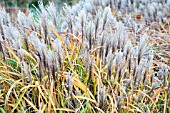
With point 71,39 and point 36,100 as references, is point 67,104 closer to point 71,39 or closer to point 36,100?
point 36,100

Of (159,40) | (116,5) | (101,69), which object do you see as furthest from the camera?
(116,5)

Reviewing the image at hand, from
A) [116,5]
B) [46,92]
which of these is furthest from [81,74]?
[116,5]

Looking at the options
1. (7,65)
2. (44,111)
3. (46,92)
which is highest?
(7,65)

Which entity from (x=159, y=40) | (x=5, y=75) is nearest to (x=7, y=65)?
(x=5, y=75)

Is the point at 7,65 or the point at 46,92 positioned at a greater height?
the point at 7,65

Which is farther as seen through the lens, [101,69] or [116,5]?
[116,5]

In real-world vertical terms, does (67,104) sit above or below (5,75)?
below

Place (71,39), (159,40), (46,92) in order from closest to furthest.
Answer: (46,92)
(71,39)
(159,40)

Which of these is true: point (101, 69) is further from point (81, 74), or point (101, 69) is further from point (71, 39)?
point (71, 39)

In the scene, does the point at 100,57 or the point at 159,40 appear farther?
the point at 159,40
